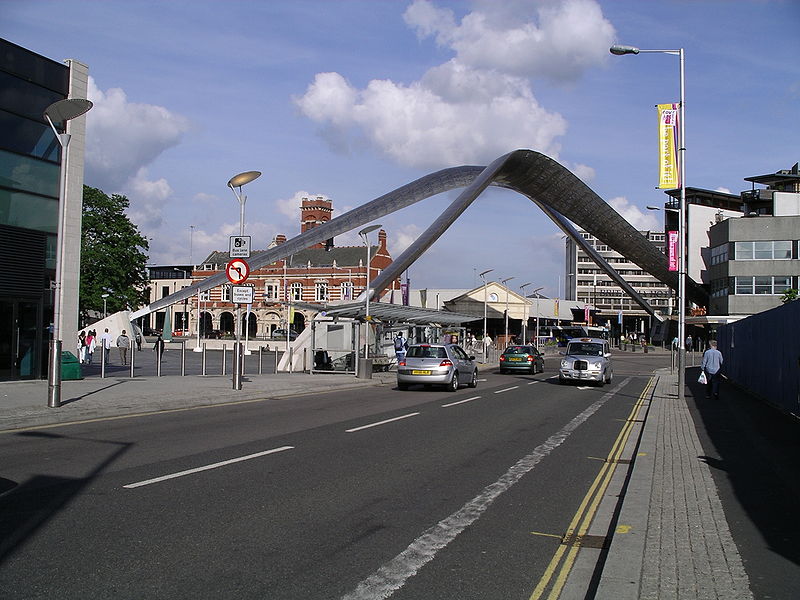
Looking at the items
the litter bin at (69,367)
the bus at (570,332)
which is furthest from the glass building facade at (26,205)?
the bus at (570,332)

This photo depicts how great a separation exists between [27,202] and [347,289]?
7443 centimetres

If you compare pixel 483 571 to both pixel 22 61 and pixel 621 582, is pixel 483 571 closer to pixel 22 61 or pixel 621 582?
pixel 621 582

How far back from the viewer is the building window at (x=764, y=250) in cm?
7531

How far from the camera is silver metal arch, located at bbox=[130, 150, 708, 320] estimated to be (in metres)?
55.6

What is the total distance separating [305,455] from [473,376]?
56.6ft

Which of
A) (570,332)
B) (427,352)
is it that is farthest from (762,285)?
(427,352)

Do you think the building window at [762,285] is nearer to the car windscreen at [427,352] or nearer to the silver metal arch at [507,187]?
the silver metal arch at [507,187]

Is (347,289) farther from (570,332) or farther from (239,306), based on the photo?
(239,306)

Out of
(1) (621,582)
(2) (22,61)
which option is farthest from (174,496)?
(2) (22,61)

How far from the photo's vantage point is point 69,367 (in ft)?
70.2

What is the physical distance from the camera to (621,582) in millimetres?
5102

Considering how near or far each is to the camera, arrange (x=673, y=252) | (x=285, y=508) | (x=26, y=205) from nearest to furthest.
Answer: (x=285, y=508)
(x=26, y=205)
(x=673, y=252)

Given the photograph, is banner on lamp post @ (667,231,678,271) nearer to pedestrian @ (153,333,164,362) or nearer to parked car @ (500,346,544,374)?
parked car @ (500,346,544,374)

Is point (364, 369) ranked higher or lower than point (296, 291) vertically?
lower
